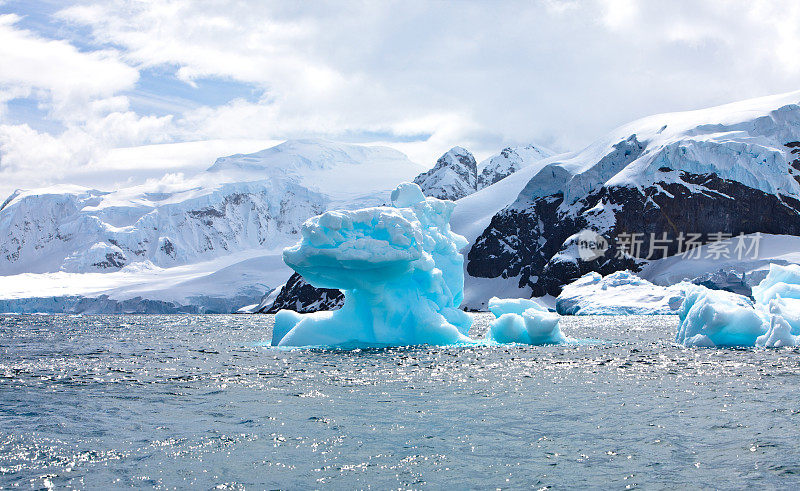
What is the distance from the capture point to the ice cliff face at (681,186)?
381 feet

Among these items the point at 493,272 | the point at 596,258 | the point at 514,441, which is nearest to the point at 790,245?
the point at 596,258

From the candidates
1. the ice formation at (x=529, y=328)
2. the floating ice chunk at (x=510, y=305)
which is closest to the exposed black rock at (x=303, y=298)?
the floating ice chunk at (x=510, y=305)

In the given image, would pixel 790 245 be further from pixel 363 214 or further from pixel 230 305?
pixel 230 305

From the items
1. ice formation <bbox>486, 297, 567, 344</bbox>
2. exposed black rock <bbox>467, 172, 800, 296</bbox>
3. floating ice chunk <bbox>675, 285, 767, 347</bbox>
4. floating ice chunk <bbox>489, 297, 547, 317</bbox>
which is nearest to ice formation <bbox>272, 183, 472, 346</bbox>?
ice formation <bbox>486, 297, 567, 344</bbox>

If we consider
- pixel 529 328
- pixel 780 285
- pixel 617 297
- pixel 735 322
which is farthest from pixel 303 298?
pixel 735 322

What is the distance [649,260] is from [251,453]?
124m

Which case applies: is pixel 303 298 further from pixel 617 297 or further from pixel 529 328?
pixel 529 328

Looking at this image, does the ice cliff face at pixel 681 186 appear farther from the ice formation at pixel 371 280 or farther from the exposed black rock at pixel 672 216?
the ice formation at pixel 371 280

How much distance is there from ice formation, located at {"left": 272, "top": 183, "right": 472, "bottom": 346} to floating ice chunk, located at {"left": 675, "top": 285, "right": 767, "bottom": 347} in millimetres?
11566

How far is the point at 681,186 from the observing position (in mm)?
128250

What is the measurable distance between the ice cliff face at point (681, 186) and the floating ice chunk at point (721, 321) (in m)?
86.7

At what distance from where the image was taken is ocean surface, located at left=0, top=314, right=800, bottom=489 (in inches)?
468

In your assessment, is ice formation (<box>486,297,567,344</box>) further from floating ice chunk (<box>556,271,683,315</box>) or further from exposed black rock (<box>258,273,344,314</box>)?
exposed black rock (<box>258,273,344,314</box>)

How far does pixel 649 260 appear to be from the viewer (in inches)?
5015
